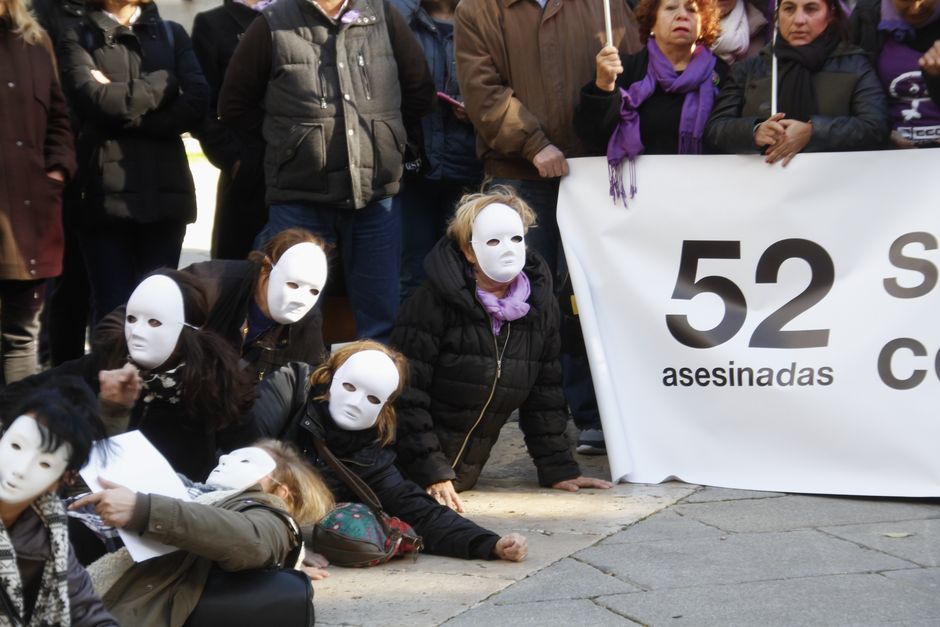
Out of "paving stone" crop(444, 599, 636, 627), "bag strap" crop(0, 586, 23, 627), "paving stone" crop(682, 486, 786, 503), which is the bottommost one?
"paving stone" crop(444, 599, 636, 627)

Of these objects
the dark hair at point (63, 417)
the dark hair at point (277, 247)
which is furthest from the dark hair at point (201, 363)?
the dark hair at point (63, 417)

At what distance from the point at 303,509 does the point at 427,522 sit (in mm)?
647

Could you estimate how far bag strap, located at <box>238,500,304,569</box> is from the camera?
3.98 m

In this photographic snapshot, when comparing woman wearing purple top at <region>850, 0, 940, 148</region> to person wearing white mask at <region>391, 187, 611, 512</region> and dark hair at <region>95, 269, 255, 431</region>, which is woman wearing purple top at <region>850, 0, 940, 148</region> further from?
dark hair at <region>95, 269, 255, 431</region>

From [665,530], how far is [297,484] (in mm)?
1380

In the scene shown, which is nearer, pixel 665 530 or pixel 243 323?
pixel 243 323

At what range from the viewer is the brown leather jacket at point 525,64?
5.91 metres

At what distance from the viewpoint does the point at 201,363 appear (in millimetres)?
4355

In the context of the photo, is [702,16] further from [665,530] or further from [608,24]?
[665,530]

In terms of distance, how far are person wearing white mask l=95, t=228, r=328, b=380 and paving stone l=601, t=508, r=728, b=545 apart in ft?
3.94

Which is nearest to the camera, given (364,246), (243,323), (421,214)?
(243,323)

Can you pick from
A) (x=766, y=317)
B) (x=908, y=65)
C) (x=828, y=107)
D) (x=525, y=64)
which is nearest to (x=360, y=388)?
(x=766, y=317)

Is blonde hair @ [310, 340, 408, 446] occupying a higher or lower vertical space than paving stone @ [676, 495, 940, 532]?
higher

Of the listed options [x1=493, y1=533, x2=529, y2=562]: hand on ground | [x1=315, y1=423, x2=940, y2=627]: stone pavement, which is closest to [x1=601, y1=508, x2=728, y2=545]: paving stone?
[x1=315, y1=423, x2=940, y2=627]: stone pavement
